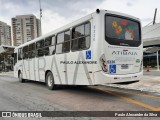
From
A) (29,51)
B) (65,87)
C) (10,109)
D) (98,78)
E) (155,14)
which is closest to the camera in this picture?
(10,109)

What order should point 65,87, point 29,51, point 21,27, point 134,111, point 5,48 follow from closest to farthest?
point 134,111
point 65,87
point 29,51
point 21,27
point 5,48

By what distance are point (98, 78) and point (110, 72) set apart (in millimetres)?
555

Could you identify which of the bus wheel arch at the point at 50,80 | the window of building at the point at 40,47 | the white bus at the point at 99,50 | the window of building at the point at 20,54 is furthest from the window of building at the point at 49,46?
the window of building at the point at 20,54

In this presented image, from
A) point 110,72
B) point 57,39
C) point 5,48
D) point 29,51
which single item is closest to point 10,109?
point 110,72

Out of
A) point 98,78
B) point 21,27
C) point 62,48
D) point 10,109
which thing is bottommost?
point 10,109

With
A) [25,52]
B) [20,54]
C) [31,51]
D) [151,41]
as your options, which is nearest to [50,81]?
[31,51]

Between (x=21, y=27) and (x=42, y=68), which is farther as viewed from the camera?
(x=21, y=27)

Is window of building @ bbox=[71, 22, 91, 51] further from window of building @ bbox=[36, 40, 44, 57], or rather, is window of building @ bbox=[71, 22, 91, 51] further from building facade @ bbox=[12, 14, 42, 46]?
building facade @ bbox=[12, 14, 42, 46]

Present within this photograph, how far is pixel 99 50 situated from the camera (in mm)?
7766

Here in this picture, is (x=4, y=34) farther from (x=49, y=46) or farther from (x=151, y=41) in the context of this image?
(x=49, y=46)

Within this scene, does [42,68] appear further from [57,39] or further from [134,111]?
[134,111]

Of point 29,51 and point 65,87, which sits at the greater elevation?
point 29,51

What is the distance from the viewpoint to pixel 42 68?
40.7 ft

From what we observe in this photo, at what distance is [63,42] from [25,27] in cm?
3639
